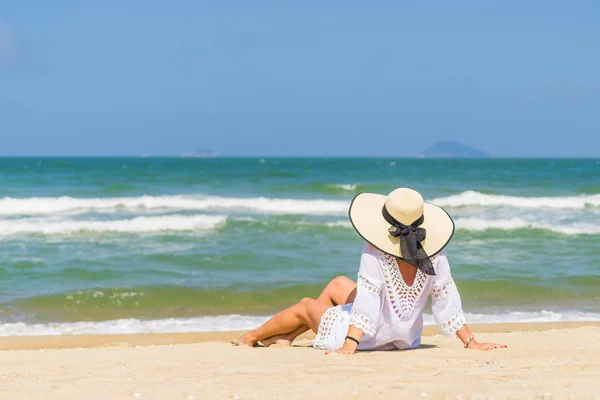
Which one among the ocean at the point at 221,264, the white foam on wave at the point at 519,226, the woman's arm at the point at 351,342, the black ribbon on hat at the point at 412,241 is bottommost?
the ocean at the point at 221,264

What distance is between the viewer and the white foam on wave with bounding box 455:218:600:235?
16.1m

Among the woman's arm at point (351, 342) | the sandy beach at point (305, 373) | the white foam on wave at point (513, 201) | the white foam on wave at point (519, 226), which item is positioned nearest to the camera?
the sandy beach at point (305, 373)

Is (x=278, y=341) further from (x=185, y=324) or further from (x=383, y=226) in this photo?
(x=185, y=324)

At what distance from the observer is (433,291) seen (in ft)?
14.4

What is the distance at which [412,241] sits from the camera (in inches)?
160

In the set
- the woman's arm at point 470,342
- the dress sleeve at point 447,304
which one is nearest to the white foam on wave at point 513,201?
the woman's arm at point 470,342

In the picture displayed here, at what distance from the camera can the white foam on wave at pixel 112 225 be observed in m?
15.0

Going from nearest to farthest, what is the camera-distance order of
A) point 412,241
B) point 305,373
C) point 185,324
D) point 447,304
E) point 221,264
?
point 305,373, point 412,241, point 447,304, point 185,324, point 221,264

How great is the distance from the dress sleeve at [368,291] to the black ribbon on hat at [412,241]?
181 mm

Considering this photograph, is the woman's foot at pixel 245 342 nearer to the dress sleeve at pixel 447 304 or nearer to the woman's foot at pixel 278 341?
the woman's foot at pixel 278 341

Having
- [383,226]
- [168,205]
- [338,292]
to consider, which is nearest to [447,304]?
[383,226]

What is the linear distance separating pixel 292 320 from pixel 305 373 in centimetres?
106

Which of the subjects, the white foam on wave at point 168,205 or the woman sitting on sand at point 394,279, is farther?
the white foam on wave at point 168,205

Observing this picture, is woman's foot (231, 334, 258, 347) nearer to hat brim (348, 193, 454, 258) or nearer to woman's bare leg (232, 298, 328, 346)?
woman's bare leg (232, 298, 328, 346)
